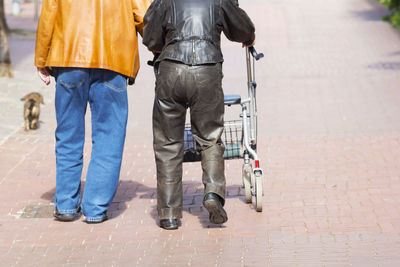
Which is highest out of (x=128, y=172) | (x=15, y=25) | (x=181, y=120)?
(x=181, y=120)

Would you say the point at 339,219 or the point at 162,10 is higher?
the point at 162,10

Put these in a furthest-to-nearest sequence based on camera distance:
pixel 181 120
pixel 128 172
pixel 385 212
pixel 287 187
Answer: pixel 128 172
pixel 287 187
pixel 385 212
pixel 181 120

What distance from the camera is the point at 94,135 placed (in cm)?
645

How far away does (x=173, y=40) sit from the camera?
5.87 meters

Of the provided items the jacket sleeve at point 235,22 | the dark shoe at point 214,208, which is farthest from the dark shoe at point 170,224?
the jacket sleeve at point 235,22

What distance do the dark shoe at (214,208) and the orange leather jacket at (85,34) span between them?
45.3 inches

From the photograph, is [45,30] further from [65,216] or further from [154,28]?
[65,216]

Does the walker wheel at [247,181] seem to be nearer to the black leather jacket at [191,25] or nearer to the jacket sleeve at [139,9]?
the black leather jacket at [191,25]

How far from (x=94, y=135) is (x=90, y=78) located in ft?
1.44

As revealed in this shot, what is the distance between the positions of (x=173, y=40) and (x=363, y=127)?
4.81 metres

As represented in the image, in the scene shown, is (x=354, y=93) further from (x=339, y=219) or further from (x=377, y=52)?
(x=339, y=219)

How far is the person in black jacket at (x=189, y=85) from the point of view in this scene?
19.1ft

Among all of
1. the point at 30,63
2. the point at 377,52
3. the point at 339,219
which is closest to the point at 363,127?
the point at 339,219

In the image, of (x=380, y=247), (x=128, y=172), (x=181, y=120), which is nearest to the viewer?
(x=380, y=247)
